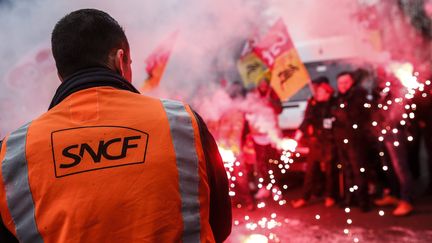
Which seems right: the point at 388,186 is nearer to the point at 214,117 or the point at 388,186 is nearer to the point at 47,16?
the point at 214,117

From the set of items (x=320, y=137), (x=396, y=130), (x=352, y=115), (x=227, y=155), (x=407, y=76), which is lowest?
(x=227, y=155)

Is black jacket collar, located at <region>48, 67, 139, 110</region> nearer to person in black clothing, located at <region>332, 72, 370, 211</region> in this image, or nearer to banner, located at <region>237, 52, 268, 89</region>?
person in black clothing, located at <region>332, 72, 370, 211</region>

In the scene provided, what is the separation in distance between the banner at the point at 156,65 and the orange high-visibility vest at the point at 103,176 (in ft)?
15.9

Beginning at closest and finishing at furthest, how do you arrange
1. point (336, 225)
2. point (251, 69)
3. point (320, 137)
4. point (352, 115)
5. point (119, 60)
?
point (119, 60) → point (336, 225) → point (352, 115) → point (320, 137) → point (251, 69)

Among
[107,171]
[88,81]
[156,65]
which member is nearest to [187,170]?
[107,171]

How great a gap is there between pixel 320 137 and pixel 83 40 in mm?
5697

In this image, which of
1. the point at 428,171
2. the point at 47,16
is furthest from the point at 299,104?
the point at 47,16

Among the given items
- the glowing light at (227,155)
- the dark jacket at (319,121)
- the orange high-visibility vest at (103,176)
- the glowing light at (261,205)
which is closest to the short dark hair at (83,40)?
the orange high-visibility vest at (103,176)

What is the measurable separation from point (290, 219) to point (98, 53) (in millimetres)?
5065

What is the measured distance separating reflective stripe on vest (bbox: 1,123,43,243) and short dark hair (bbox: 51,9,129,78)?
0.33 metres

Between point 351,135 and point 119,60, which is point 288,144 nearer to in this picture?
point 351,135

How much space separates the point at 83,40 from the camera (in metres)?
1.54

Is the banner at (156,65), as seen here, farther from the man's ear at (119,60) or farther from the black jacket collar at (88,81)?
the black jacket collar at (88,81)

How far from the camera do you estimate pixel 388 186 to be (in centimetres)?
700
